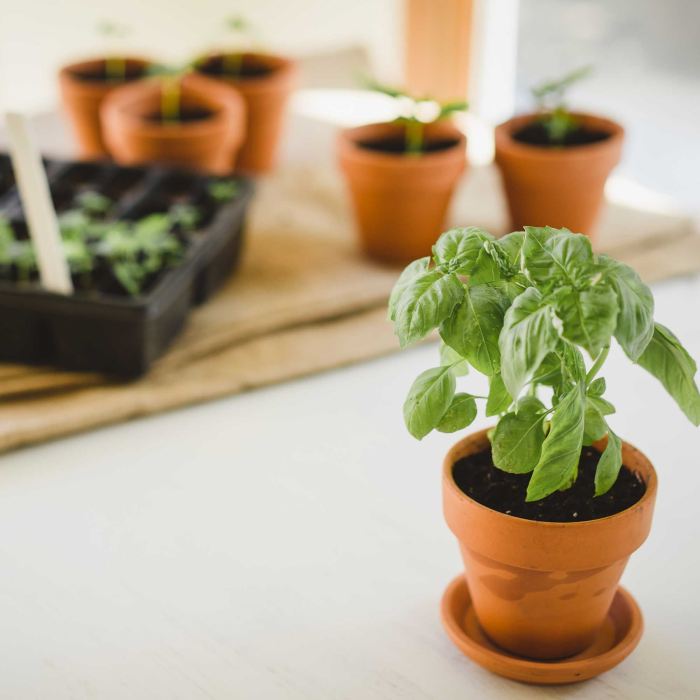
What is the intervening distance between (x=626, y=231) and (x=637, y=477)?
3.09 feet

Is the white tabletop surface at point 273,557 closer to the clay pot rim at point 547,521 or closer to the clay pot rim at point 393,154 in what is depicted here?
the clay pot rim at point 547,521

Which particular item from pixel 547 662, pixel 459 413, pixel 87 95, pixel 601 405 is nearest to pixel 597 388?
pixel 601 405

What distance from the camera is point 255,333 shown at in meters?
1.54

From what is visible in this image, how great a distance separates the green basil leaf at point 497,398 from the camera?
0.88 m

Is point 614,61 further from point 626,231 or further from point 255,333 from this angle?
point 255,333

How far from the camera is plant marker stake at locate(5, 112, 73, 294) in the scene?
4.12ft

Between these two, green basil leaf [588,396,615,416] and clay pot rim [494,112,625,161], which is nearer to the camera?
green basil leaf [588,396,615,416]

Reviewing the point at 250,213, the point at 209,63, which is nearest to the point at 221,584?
the point at 250,213

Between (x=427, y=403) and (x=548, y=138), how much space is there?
0.96 m

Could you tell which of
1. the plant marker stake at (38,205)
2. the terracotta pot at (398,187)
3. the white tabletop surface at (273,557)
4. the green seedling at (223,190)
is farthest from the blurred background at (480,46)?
the plant marker stake at (38,205)

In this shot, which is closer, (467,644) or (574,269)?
(574,269)

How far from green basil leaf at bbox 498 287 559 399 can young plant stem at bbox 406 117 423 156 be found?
928 millimetres

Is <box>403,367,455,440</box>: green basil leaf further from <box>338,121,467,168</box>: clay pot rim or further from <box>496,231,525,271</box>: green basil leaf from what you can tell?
<box>338,121,467,168</box>: clay pot rim

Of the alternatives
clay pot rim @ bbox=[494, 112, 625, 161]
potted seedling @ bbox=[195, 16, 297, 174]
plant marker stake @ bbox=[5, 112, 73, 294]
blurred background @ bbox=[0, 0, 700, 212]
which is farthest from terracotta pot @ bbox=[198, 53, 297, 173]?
plant marker stake @ bbox=[5, 112, 73, 294]
